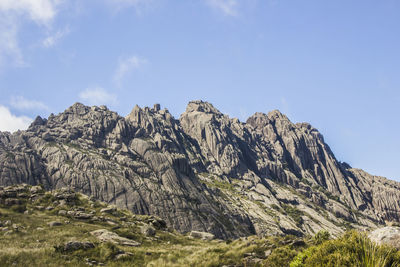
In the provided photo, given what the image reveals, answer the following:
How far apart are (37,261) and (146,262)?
973 centimetres

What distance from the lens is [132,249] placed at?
30656mm

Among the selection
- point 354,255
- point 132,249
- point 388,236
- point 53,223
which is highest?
point 53,223

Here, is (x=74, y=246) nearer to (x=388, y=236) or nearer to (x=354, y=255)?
(x=354, y=255)

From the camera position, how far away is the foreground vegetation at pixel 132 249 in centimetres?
1656

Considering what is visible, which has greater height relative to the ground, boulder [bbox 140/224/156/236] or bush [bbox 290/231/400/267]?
boulder [bbox 140/224/156/236]

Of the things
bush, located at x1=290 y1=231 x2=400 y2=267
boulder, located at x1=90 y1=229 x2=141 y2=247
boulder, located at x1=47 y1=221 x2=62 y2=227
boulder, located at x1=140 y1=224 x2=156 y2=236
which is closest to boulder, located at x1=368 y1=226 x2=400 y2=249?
bush, located at x1=290 y1=231 x2=400 y2=267

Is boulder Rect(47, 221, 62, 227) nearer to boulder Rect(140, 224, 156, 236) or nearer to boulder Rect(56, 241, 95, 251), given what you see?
boulder Rect(140, 224, 156, 236)

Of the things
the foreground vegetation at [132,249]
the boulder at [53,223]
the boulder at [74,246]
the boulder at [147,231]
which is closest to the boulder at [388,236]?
the foreground vegetation at [132,249]

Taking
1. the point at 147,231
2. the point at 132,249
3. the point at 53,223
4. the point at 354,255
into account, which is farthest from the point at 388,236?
the point at 53,223

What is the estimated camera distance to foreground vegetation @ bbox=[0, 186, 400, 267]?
1656 centimetres

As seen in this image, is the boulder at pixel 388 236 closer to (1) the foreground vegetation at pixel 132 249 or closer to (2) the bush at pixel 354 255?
(1) the foreground vegetation at pixel 132 249

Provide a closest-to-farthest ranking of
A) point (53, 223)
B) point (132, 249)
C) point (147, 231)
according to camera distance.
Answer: point (132, 249) → point (53, 223) → point (147, 231)

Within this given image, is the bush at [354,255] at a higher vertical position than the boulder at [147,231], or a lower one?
lower

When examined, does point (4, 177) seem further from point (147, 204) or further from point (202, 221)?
point (202, 221)
